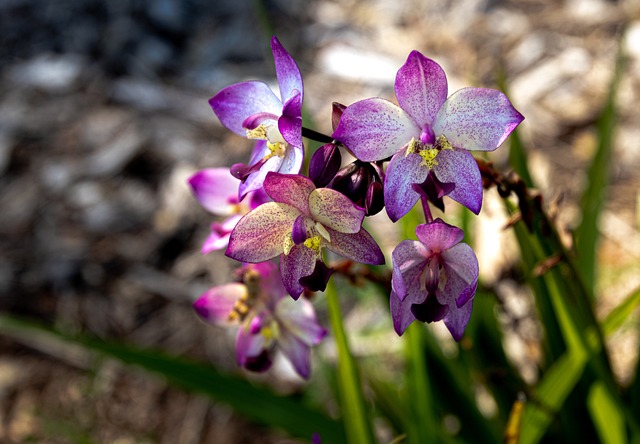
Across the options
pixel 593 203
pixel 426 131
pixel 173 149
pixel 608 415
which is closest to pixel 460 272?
pixel 426 131

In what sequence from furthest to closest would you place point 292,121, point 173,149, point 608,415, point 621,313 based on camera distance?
point 173,149
point 608,415
point 621,313
point 292,121

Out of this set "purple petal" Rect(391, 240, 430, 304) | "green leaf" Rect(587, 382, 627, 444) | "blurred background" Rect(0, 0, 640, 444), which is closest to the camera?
"purple petal" Rect(391, 240, 430, 304)

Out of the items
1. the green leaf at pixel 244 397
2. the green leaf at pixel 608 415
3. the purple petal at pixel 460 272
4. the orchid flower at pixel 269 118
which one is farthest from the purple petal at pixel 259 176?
the green leaf at pixel 608 415

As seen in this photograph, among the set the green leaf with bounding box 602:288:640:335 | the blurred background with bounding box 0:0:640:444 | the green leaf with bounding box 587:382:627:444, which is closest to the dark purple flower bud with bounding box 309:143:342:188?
the green leaf with bounding box 602:288:640:335

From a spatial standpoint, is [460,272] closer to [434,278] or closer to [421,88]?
[434,278]

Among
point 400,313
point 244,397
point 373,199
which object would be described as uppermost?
point 373,199

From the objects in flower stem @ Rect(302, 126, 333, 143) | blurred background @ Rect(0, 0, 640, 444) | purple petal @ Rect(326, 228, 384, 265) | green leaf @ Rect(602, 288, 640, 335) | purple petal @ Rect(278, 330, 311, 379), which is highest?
flower stem @ Rect(302, 126, 333, 143)

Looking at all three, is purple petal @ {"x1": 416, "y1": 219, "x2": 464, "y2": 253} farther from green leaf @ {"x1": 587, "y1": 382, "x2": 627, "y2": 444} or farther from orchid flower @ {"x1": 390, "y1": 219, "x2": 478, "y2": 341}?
green leaf @ {"x1": 587, "y1": 382, "x2": 627, "y2": 444}

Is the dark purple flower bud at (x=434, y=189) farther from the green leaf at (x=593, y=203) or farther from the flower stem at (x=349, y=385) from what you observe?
the green leaf at (x=593, y=203)
